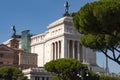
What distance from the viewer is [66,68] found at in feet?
218

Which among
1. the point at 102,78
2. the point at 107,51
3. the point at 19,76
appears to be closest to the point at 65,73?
the point at 102,78

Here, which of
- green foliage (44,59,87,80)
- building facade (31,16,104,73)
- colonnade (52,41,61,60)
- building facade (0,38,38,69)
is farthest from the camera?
building facade (0,38,38,69)

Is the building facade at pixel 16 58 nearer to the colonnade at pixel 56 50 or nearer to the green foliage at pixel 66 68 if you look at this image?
the colonnade at pixel 56 50

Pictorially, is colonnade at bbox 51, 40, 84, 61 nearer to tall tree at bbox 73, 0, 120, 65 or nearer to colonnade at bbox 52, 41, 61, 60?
colonnade at bbox 52, 41, 61, 60

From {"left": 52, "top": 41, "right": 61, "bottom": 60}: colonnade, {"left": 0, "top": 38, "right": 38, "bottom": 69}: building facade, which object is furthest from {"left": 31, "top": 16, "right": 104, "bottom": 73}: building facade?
{"left": 0, "top": 38, "right": 38, "bottom": 69}: building facade

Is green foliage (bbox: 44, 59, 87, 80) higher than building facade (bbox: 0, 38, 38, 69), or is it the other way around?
building facade (bbox: 0, 38, 38, 69)

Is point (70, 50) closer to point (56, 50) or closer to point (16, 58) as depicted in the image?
point (56, 50)

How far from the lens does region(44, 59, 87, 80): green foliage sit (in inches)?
2618

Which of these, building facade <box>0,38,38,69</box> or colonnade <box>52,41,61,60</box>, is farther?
building facade <box>0,38,38,69</box>

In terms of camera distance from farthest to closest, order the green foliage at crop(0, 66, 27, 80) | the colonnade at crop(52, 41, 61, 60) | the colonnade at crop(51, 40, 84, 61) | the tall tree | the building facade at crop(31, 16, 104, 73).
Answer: the colonnade at crop(52, 41, 61, 60), the colonnade at crop(51, 40, 84, 61), the building facade at crop(31, 16, 104, 73), the green foliage at crop(0, 66, 27, 80), the tall tree

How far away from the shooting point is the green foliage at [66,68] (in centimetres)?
6650

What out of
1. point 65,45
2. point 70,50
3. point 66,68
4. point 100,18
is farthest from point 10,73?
point 100,18

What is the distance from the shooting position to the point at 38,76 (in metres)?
94.4

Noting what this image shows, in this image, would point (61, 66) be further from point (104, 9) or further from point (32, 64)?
point (32, 64)
